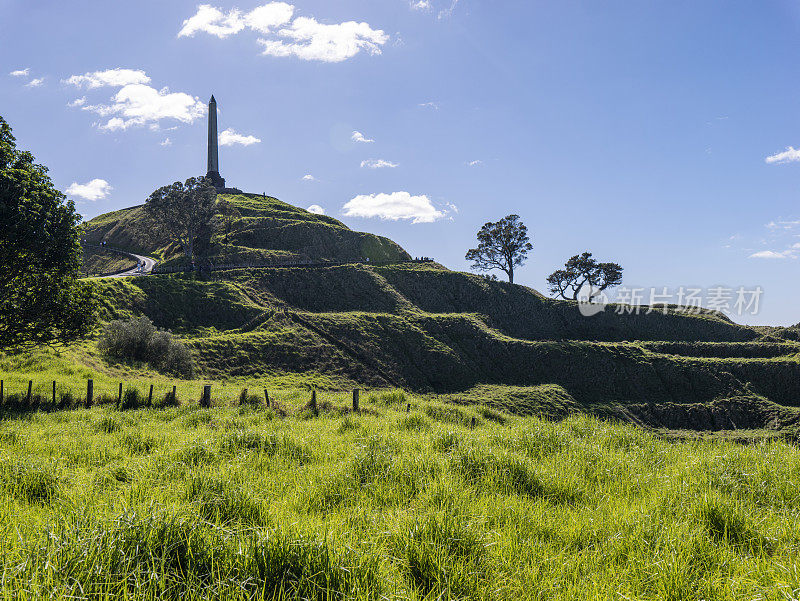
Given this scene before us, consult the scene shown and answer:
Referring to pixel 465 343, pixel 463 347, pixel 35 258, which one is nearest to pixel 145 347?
pixel 35 258

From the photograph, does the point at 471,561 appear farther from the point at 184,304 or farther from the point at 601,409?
the point at 184,304

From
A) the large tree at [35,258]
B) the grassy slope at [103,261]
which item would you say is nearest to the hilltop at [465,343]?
the grassy slope at [103,261]

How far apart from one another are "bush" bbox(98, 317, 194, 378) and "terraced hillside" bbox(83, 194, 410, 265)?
144 ft

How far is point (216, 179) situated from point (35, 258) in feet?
347

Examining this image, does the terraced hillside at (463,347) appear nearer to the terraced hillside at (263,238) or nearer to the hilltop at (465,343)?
the hilltop at (465,343)

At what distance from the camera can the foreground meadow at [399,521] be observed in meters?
3.10

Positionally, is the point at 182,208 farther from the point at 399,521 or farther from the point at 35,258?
the point at 399,521

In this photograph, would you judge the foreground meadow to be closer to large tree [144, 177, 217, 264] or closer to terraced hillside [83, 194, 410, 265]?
large tree [144, 177, 217, 264]

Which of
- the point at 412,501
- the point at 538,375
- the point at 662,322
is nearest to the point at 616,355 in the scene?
the point at 538,375

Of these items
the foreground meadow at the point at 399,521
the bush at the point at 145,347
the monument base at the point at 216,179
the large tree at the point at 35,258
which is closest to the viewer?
the foreground meadow at the point at 399,521

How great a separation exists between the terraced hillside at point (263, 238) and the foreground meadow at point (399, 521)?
7899 cm

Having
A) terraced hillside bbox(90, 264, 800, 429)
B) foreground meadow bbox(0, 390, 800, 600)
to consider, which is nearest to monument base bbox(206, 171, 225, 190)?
terraced hillside bbox(90, 264, 800, 429)

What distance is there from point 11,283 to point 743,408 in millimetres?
76386

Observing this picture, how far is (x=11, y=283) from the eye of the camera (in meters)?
20.1
